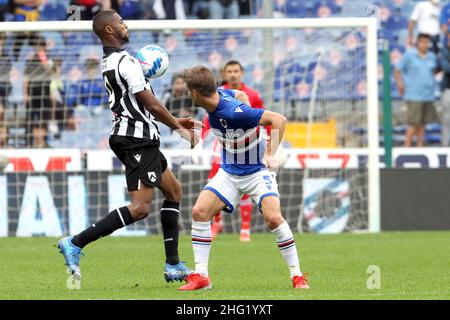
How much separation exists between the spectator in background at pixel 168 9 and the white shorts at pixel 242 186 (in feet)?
41.2

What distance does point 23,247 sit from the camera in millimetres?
14219

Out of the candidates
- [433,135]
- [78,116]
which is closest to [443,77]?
[433,135]

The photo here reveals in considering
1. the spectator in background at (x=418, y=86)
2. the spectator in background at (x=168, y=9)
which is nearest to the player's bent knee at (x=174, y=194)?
the spectator in background at (x=418, y=86)

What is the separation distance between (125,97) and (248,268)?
2.67 meters

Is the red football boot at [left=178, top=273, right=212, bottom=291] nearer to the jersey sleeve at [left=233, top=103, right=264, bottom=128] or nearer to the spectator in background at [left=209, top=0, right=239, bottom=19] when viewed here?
the jersey sleeve at [left=233, top=103, right=264, bottom=128]

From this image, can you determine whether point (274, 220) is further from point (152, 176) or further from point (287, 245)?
point (152, 176)

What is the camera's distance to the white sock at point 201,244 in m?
9.16

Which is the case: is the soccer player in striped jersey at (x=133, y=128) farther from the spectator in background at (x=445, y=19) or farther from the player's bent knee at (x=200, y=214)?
the spectator in background at (x=445, y=19)

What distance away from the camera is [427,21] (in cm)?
2156

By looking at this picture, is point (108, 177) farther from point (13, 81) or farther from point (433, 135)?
point (433, 135)

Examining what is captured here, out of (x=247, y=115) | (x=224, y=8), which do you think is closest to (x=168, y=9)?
(x=224, y=8)

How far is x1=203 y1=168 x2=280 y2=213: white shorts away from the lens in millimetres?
9242

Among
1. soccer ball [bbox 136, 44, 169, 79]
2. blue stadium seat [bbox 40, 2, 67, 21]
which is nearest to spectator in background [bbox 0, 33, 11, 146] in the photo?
blue stadium seat [bbox 40, 2, 67, 21]
